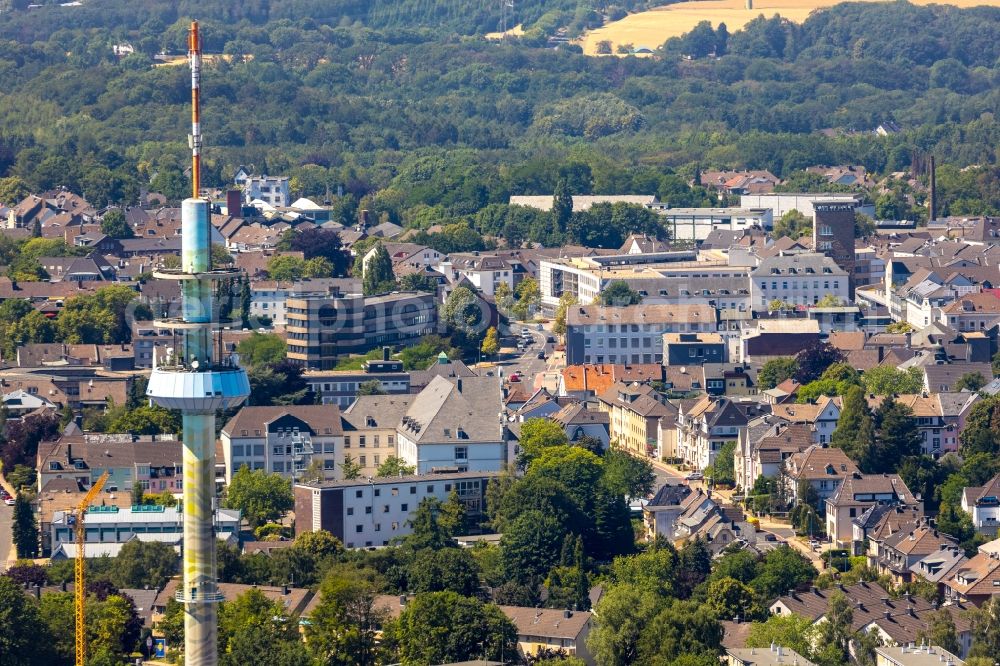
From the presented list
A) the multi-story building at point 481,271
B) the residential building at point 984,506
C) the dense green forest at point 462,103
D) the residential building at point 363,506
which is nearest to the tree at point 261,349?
the residential building at point 363,506

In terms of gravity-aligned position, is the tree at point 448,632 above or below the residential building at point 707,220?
below

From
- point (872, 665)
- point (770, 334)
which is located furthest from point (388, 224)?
point (872, 665)

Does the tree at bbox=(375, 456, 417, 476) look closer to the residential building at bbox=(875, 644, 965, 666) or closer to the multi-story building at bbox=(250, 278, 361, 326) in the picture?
the residential building at bbox=(875, 644, 965, 666)

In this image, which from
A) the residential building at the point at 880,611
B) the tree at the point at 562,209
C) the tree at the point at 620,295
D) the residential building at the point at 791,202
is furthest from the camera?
the residential building at the point at 791,202

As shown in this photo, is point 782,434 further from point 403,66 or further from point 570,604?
point 403,66

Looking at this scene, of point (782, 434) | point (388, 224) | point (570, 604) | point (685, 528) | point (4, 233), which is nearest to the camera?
point (570, 604)

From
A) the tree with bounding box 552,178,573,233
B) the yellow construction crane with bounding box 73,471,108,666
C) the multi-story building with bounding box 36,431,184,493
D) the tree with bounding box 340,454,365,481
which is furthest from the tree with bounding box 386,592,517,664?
the tree with bounding box 552,178,573,233

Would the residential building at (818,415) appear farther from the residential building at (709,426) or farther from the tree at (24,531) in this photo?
the tree at (24,531)
